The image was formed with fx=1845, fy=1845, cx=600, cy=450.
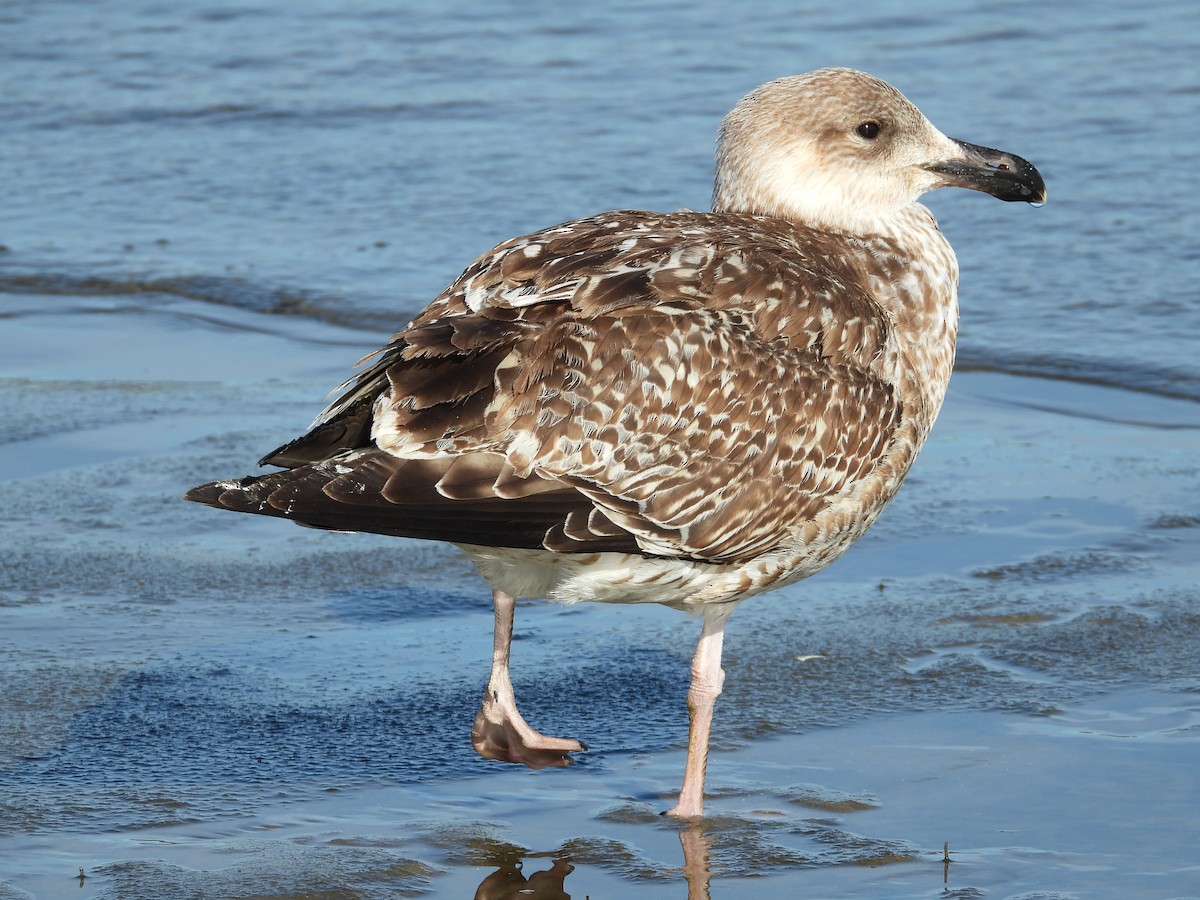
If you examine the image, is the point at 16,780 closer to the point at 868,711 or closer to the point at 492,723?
the point at 492,723

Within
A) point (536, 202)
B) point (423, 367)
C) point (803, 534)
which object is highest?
point (536, 202)

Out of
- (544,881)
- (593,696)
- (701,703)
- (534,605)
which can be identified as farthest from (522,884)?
(534,605)

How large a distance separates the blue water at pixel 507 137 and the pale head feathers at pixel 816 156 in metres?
2.97

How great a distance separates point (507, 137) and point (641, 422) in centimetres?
780

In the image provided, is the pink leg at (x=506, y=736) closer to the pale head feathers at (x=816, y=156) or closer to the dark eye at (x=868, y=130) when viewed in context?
the pale head feathers at (x=816, y=156)

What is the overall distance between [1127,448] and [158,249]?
5651 mm

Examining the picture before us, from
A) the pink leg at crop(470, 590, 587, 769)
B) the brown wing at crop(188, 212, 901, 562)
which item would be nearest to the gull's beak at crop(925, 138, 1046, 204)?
the brown wing at crop(188, 212, 901, 562)

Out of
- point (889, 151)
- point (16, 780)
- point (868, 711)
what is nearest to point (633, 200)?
point (889, 151)

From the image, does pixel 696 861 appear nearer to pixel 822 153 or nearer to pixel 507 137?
pixel 822 153

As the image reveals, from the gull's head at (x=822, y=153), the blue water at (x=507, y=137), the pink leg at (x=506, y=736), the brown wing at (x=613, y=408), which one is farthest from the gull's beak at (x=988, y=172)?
the blue water at (x=507, y=137)

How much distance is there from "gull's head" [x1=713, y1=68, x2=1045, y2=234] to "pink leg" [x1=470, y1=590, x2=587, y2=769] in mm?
1539

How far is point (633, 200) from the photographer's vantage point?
35.3ft

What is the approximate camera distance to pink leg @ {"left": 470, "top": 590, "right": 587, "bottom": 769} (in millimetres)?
5105

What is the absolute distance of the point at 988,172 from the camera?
19.7ft
